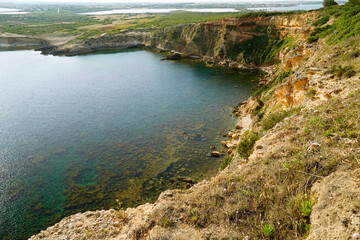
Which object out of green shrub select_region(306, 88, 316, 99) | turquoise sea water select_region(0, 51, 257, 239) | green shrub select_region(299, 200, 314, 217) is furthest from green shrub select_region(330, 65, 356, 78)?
turquoise sea water select_region(0, 51, 257, 239)

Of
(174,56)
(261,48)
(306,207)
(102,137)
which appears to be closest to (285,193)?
(306,207)

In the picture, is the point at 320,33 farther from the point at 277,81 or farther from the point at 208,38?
the point at 208,38

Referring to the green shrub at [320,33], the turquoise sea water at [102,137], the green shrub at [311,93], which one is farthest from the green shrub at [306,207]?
the green shrub at [320,33]

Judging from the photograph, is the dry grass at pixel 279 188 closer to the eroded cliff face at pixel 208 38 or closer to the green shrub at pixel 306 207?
the green shrub at pixel 306 207

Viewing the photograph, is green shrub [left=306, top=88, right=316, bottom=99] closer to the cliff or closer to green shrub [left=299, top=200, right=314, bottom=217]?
the cliff

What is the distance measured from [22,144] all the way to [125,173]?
1672cm

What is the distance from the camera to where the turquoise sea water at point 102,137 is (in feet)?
70.9

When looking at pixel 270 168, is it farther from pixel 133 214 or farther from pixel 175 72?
pixel 175 72

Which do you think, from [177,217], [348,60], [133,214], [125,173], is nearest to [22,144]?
[125,173]

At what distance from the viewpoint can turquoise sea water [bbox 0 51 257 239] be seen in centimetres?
2162

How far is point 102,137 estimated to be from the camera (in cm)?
3158

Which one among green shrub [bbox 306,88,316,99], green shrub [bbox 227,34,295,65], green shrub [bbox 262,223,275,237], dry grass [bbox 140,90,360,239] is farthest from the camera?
green shrub [bbox 227,34,295,65]

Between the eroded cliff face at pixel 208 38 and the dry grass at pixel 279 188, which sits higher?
the eroded cliff face at pixel 208 38

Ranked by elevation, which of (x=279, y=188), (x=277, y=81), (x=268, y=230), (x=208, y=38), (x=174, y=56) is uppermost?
(x=208, y=38)
